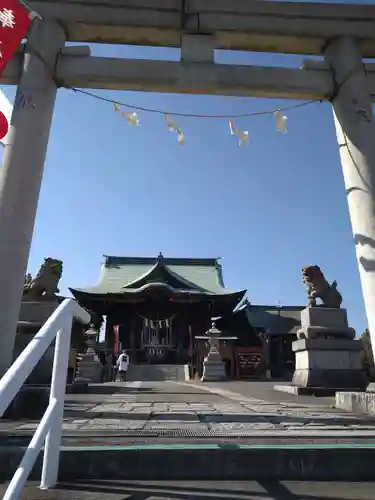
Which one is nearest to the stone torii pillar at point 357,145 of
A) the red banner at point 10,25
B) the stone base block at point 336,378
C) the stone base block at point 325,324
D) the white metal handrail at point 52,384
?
the stone base block at point 325,324

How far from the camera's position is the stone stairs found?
23423mm

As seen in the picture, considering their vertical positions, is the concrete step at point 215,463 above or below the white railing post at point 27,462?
below

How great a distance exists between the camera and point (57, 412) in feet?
7.90

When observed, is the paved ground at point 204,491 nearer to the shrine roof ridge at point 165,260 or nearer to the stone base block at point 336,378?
the stone base block at point 336,378

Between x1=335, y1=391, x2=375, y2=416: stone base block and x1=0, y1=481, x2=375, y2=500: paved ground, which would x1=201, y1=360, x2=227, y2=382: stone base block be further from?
x1=0, y1=481, x2=375, y2=500: paved ground

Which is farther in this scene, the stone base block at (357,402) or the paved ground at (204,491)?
the stone base block at (357,402)

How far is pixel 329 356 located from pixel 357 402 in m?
3.44

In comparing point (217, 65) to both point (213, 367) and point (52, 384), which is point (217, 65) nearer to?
point (52, 384)

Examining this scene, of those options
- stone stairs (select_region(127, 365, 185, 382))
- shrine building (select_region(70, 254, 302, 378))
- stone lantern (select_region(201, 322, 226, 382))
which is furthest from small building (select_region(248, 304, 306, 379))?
stone lantern (select_region(201, 322, 226, 382))

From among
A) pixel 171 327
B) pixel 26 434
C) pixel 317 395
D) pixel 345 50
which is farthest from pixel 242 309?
pixel 26 434

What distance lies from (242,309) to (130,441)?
28.2 m

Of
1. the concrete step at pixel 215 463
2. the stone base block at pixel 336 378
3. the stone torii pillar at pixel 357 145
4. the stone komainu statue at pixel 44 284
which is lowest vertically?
the concrete step at pixel 215 463

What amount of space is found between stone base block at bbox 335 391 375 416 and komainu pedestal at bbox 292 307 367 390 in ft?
8.66

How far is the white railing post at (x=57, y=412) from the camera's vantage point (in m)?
2.39
